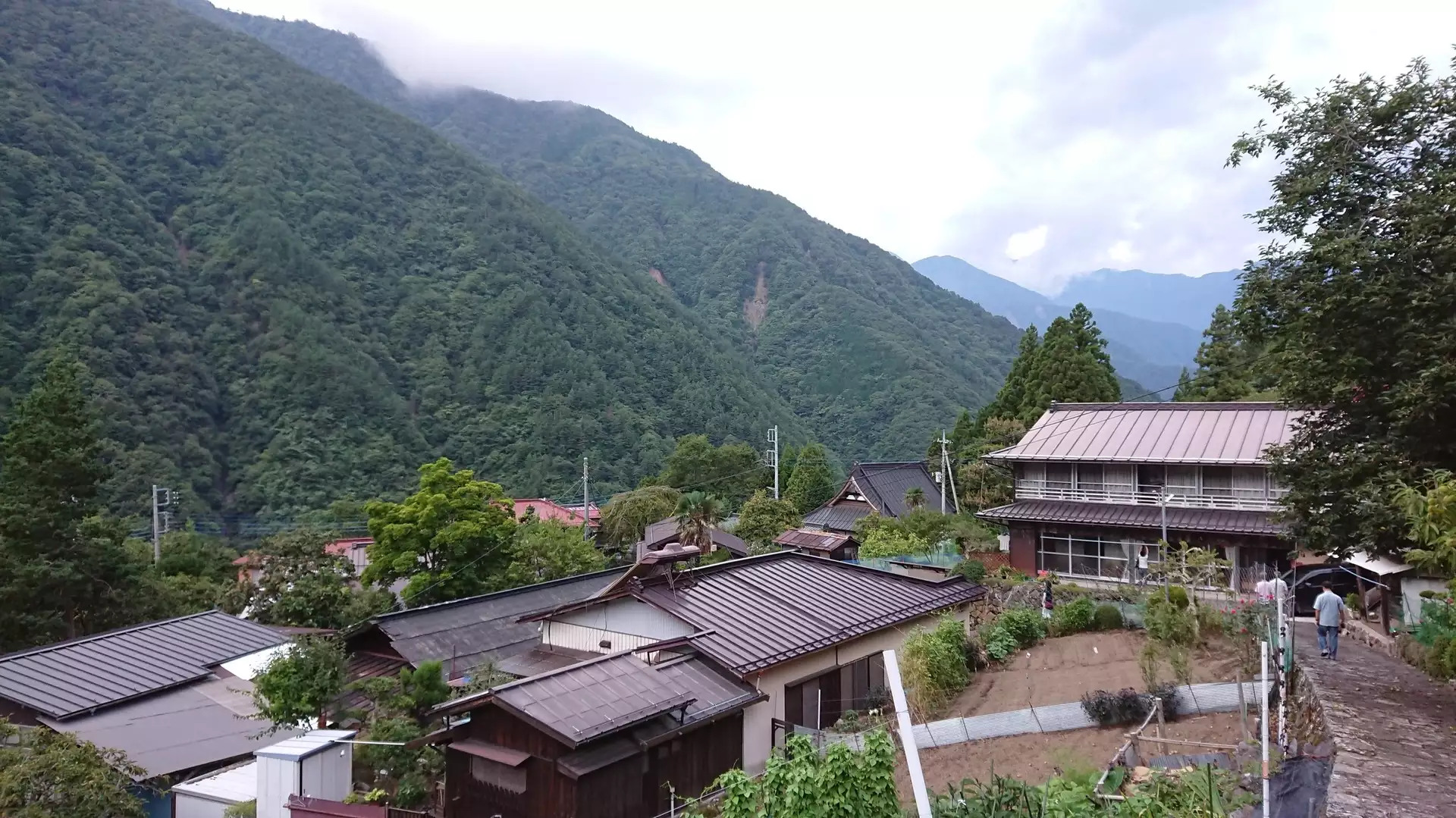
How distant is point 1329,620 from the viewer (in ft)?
40.1

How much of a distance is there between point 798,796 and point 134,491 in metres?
55.4

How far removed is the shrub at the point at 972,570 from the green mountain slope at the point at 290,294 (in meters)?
44.8

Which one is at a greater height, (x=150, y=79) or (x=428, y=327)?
(x=150, y=79)

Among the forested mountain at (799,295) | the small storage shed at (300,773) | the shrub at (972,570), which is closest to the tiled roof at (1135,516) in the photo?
the shrub at (972,570)

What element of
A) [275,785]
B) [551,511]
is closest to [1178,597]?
[275,785]

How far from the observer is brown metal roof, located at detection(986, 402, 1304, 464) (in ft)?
90.4

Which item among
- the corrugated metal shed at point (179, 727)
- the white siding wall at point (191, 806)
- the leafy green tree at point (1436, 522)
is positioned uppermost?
the leafy green tree at point (1436, 522)

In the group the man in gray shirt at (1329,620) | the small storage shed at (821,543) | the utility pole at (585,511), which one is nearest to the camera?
the man in gray shirt at (1329,620)

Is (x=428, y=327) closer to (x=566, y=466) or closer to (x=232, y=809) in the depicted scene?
(x=566, y=466)

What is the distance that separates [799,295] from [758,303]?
820 cm

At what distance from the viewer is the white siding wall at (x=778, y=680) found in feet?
41.2

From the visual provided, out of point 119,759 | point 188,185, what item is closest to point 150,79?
point 188,185

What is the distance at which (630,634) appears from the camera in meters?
14.4

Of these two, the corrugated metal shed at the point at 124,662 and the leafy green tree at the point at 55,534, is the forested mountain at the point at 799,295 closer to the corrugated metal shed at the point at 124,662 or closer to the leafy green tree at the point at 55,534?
the leafy green tree at the point at 55,534
